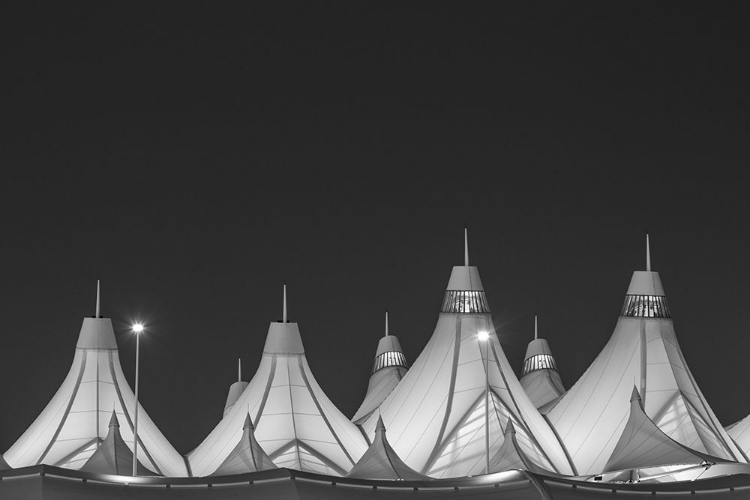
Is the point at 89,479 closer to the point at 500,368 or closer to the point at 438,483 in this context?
the point at 438,483

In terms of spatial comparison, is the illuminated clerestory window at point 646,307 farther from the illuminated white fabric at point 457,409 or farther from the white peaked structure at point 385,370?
the white peaked structure at point 385,370

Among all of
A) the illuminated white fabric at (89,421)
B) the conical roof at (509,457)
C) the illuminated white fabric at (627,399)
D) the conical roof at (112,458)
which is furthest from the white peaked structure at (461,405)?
the conical roof at (112,458)

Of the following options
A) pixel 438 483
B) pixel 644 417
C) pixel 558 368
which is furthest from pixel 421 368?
pixel 558 368

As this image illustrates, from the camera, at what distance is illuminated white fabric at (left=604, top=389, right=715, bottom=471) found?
23.6 meters

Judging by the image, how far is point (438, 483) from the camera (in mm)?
17547

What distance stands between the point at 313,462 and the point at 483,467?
3.08 metres

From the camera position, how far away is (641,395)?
28.2 m

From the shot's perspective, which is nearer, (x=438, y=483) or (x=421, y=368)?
(x=438, y=483)

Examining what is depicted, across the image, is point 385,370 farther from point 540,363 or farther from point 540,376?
point 540,363

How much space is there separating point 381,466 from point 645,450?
14.2ft

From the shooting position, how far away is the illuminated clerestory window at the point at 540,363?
3806cm

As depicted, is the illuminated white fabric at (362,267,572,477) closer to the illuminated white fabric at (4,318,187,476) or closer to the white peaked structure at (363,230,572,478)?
the white peaked structure at (363,230,572,478)

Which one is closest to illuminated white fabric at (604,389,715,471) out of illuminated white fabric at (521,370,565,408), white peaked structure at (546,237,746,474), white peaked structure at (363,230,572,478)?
white peaked structure at (363,230,572,478)

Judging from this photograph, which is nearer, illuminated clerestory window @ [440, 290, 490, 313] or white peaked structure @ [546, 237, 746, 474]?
white peaked structure @ [546, 237, 746, 474]
